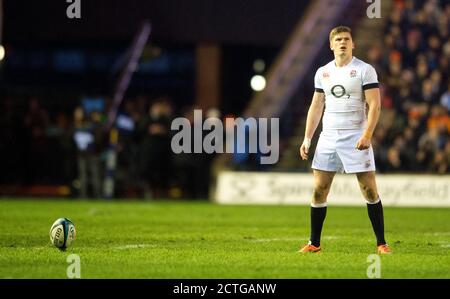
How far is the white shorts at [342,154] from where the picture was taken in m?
11.2

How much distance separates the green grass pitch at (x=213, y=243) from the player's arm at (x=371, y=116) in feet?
3.73

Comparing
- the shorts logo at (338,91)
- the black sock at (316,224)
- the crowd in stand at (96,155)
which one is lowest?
the black sock at (316,224)

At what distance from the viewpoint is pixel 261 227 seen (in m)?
15.8

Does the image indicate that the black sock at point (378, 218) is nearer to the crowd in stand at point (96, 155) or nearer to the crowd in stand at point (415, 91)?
the crowd in stand at point (415, 91)

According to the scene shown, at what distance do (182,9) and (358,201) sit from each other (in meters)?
9.51

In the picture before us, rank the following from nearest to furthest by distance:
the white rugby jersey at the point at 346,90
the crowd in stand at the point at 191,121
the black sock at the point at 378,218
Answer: the white rugby jersey at the point at 346,90, the black sock at the point at 378,218, the crowd in stand at the point at 191,121

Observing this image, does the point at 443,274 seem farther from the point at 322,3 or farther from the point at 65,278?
the point at 322,3

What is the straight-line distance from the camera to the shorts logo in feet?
37.1

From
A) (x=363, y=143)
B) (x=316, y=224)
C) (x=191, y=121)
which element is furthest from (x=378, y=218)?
(x=191, y=121)

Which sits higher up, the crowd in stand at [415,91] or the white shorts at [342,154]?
the crowd in stand at [415,91]

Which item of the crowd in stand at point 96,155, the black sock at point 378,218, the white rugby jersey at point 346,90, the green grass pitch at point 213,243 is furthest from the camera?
the crowd in stand at point 96,155

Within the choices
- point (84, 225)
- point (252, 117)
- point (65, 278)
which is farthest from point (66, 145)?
point (65, 278)

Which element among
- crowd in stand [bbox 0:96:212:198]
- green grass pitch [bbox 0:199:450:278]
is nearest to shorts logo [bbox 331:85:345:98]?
green grass pitch [bbox 0:199:450:278]

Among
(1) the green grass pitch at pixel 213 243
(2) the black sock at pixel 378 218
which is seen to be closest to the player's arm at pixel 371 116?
(2) the black sock at pixel 378 218
